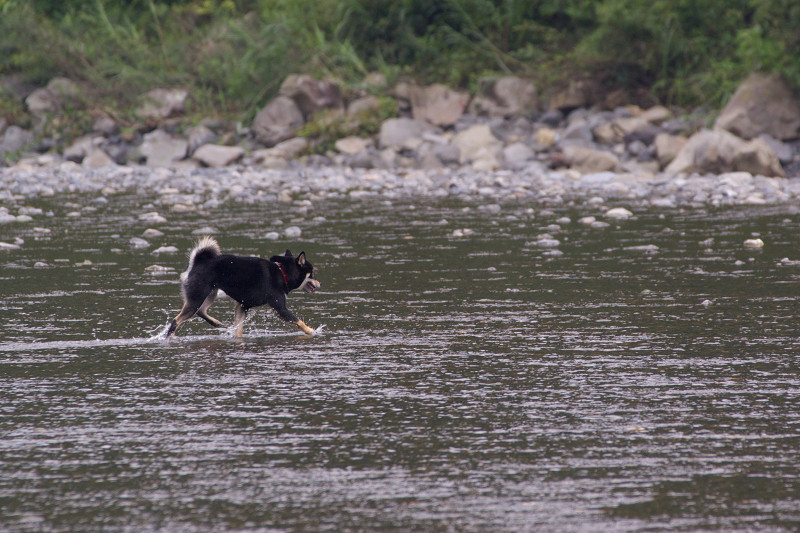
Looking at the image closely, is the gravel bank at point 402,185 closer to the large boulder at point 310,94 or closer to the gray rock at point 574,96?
the large boulder at point 310,94

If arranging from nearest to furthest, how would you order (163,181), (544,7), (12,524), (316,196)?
(12,524)
(316,196)
(163,181)
(544,7)

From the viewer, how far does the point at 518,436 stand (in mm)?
5086

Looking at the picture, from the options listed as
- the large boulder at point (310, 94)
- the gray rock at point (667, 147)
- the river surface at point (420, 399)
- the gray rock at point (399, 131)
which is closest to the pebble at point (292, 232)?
the river surface at point (420, 399)

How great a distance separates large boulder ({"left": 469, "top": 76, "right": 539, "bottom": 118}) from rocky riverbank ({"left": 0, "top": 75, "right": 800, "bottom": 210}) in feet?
0.12

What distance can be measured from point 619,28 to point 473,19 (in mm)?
4969

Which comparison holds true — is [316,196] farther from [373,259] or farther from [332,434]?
[332,434]

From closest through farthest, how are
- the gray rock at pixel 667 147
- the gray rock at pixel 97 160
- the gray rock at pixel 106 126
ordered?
1. the gray rock at pixel 667 147
2. the gray rock at pixel 97 160
3. the gray rock at pixel 106 126

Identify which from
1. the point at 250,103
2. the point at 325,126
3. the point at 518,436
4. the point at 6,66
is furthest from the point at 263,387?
the point at 6,66

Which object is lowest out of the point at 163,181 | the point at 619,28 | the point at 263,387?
the point at 163,181

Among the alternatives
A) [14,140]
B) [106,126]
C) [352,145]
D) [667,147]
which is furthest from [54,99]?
[667,147]

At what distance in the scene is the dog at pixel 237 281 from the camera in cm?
777

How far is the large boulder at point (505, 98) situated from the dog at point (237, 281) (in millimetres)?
20401

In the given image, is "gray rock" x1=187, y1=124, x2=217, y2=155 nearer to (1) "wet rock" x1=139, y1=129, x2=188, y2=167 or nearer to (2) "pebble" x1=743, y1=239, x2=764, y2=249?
(1) "wet rock" x1=139, y1=129, x2=188, y2=167

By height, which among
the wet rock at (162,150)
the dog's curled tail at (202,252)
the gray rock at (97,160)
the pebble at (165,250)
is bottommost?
the gray rock at (97,160)
